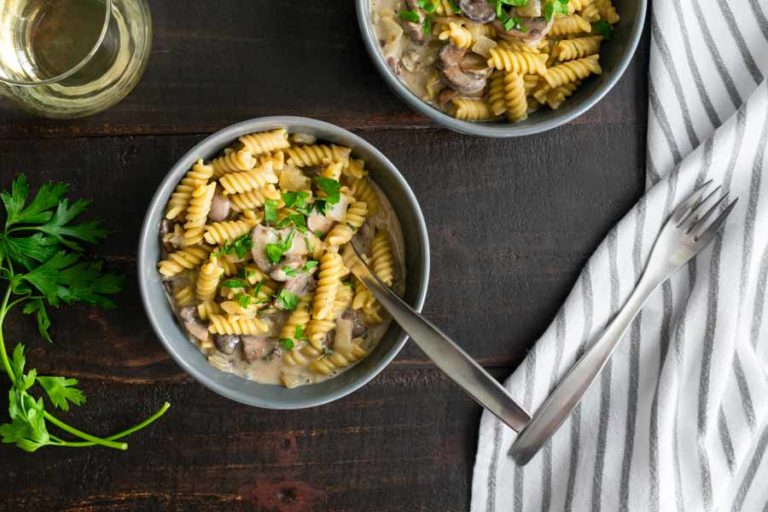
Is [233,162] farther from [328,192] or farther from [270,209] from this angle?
[328,192]

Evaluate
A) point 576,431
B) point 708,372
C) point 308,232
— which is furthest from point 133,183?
point 708,372

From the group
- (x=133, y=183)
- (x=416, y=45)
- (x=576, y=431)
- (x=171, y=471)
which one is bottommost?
(x=171, y=471)

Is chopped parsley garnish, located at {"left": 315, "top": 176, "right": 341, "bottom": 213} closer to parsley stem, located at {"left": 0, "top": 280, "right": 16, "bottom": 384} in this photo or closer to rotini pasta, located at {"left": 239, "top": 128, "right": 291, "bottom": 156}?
rotini pasta, located at {"left": 239, "top": 128, "right": 291, "bottom": 156}

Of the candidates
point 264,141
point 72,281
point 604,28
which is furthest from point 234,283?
point 604,28

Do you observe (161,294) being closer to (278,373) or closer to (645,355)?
(278,373)

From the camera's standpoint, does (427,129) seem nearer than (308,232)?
No
